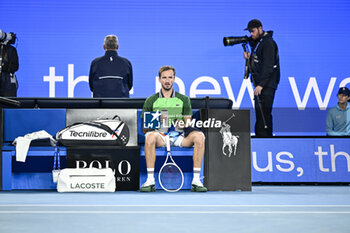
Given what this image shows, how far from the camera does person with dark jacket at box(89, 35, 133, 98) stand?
5.83 m

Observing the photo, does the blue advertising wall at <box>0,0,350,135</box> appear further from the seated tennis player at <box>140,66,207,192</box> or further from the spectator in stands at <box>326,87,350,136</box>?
the seated tennis player at <box>140,66,207,192</box>

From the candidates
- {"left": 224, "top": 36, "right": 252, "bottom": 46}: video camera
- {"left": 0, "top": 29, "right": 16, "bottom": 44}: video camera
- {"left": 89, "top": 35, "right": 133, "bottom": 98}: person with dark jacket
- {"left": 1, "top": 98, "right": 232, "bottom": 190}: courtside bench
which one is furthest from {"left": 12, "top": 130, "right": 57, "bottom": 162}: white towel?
{"left": 224, "top": 36, "right": 252, "bottom": 46}: video camera

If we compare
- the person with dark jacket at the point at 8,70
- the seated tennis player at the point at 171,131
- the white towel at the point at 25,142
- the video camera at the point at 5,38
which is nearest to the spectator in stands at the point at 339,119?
the seated tennis player at the point at 171,131

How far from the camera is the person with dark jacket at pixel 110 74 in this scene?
583 cm

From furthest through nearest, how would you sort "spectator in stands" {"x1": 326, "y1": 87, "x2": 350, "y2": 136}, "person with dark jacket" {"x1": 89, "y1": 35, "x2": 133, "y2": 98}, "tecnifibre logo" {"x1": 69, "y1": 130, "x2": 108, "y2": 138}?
"spectator in stands" {"x1": 326, "y1": 87, "x2": 350, "y2": 136} < "person with dark jacket" {"x1": 89, "y1": 35, "x2": 133, "y2": 98} < "tecnifibre logo" {"x1": 69, "y1": 130, "x2": 108, "y2": 138}

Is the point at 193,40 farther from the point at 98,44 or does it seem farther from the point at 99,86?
the point at 99,86

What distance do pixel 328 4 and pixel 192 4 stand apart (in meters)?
1.95

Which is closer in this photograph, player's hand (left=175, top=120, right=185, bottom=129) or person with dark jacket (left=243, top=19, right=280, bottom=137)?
player's hand (left=175, top=120, right=185, bottom=129)

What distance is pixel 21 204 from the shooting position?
11.2 ft

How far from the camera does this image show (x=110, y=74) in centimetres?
584

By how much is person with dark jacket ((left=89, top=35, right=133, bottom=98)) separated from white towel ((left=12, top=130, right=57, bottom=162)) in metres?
1.09

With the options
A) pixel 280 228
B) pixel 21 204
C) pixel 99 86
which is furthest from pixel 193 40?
pixel 280 228

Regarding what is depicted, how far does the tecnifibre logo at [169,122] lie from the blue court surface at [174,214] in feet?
3.29

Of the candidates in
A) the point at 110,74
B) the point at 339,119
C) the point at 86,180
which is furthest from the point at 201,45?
the point at 86,180
